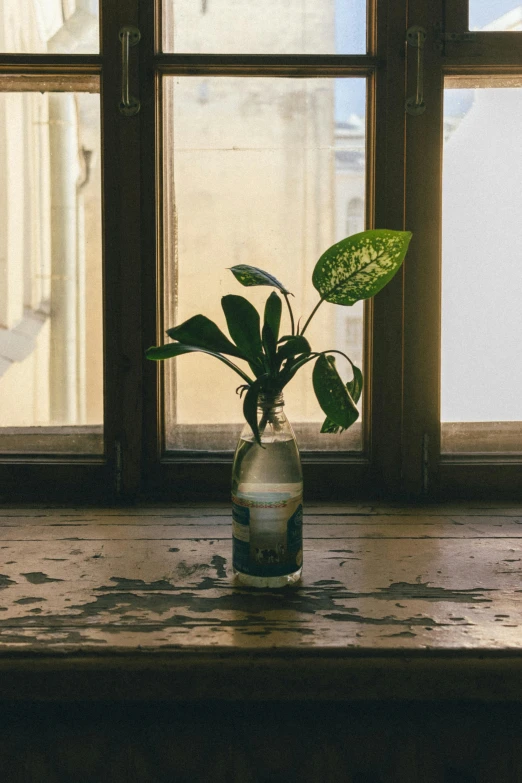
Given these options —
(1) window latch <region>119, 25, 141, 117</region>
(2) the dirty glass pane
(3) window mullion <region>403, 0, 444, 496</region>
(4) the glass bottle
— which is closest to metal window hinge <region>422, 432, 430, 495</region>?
(3) window mullion <region>403, 0, 444, 496</region>

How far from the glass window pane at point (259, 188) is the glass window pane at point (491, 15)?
9.9 inches

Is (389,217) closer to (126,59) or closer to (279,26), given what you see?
(279,26)

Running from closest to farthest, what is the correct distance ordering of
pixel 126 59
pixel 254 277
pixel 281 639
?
pixel 281 639
pixel 254 277
pixel 126 59

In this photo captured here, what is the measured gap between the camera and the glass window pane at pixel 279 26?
1.27m

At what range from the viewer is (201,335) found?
0.88 metres

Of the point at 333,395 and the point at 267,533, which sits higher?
the point at 333,395

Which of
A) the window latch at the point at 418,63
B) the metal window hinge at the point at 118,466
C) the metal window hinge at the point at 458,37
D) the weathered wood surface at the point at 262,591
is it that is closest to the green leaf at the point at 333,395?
the weathered wood surface at the point at 262,591

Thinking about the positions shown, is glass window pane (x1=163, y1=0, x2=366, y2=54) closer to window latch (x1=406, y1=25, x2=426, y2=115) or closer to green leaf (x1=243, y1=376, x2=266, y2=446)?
window latch (x1=406, y1=25, x2=426, y2=115)

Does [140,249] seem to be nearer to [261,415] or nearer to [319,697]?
[261,415]

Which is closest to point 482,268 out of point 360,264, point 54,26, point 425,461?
point 425,461

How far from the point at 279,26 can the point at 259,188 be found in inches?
12.6

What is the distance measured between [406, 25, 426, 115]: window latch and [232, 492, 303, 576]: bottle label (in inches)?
32.8

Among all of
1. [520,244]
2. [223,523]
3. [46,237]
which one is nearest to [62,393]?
[46,237]

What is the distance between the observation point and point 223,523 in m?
1.19
